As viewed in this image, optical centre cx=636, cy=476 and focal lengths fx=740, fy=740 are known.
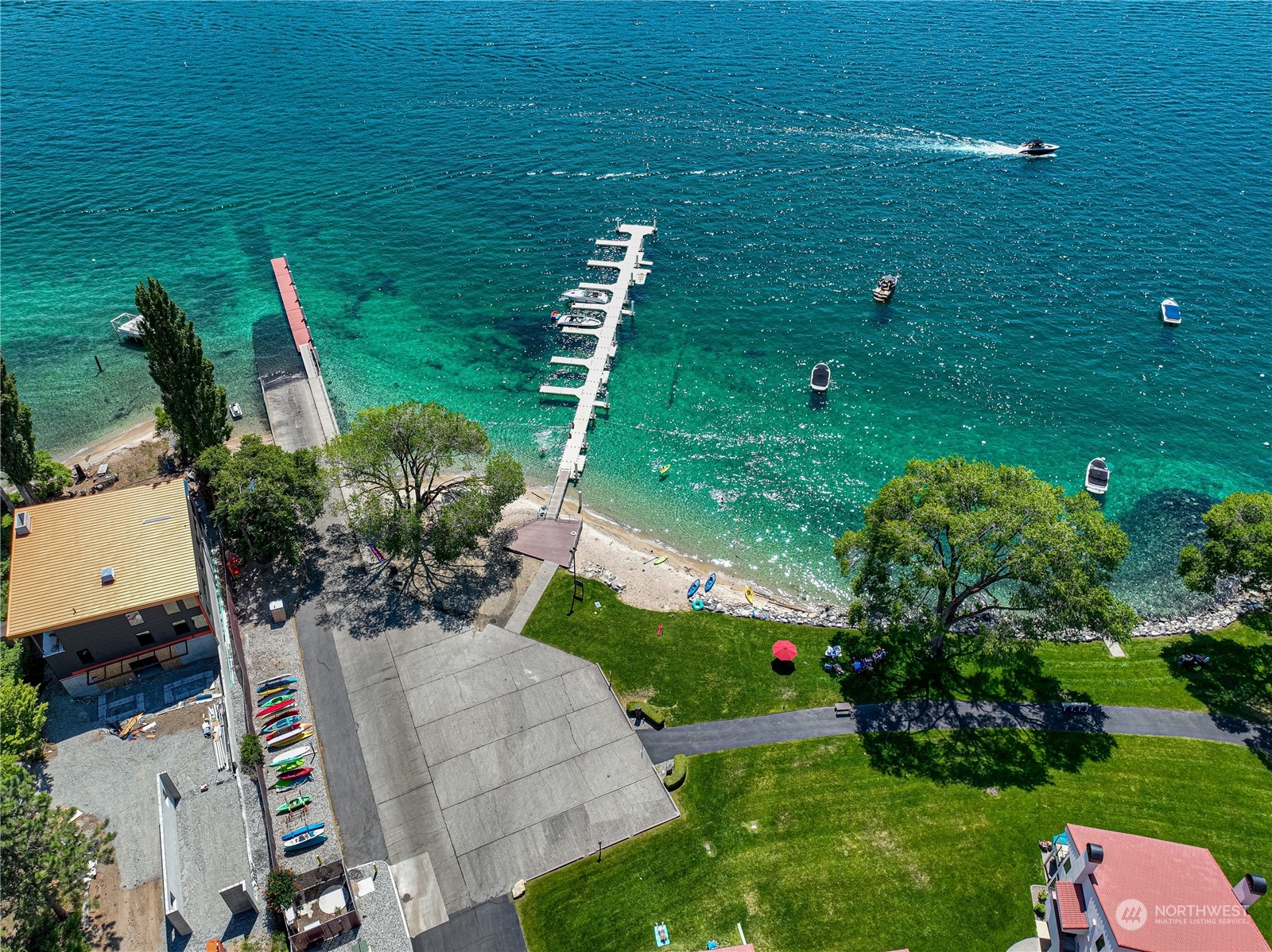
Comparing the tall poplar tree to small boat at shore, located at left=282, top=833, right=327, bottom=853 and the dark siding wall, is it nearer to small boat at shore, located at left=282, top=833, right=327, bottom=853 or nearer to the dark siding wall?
the dark siding wall

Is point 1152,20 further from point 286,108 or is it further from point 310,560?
point 310,560

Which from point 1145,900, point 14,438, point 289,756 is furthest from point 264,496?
point 1145,900

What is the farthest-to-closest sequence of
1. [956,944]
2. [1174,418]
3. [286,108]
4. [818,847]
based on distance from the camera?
[286,108]
[1174,418]
[818,847]
[956,944]

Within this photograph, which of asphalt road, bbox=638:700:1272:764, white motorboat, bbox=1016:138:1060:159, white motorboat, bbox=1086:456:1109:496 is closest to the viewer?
asphalt road, bbox=638:700:1272:764

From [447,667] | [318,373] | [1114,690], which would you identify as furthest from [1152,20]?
[447,667]

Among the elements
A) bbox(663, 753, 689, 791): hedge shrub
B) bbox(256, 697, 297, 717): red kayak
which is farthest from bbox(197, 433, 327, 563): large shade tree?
bbox(663, 753, 689, 791): hedge shrub

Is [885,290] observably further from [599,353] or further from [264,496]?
[264,496]

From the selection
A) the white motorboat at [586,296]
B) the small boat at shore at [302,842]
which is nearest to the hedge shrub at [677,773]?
the small boat at shore at [302,842]
